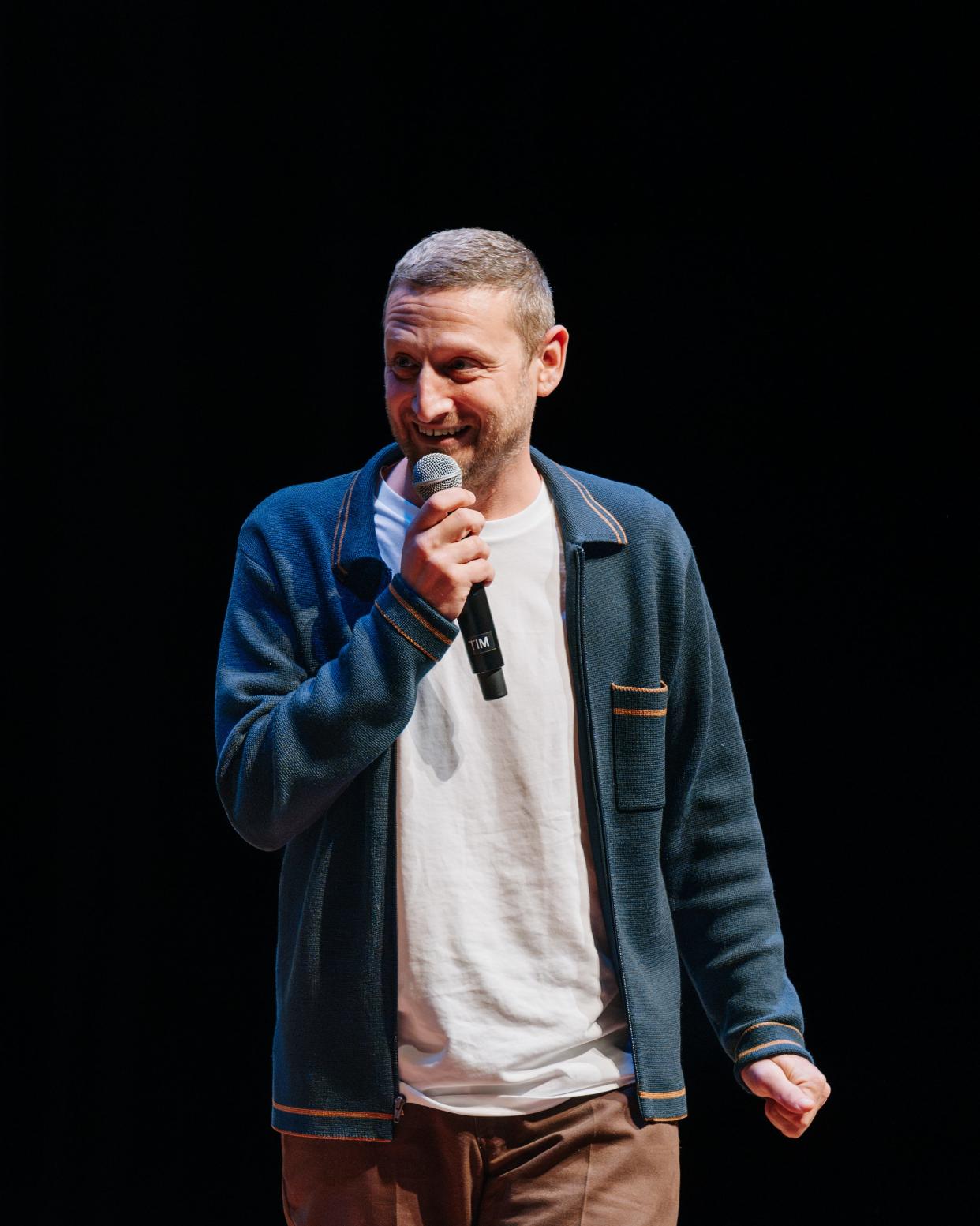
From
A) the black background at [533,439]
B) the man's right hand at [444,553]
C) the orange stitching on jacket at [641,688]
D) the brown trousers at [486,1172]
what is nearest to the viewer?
the man's right hand at [444,553]

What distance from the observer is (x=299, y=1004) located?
1.70 metres

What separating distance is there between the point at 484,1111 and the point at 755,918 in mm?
440

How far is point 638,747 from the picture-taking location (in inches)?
69.8

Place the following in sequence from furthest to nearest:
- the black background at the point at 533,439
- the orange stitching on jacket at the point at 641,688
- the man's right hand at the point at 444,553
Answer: the black background at the point at 533,439
the orange stitching on jacket at the point at 641,688
the man's right hand at the point at 444,553

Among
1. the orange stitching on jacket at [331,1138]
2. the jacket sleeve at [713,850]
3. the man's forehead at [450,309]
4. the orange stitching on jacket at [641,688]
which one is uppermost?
the man's forehead at [450,309]

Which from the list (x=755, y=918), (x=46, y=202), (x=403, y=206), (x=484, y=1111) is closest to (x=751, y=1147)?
(x=755, y=918)

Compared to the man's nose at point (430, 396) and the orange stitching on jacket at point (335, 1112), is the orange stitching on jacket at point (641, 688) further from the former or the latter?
the orange stitching on jacket at point (335, 1112)

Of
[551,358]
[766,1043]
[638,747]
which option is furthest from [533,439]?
[766,1043]

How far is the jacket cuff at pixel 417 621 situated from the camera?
1.58 m

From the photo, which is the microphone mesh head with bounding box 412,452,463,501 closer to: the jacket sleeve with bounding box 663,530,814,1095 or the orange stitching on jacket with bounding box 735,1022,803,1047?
the jacket sleeve with bounding box 663,530,814,1095

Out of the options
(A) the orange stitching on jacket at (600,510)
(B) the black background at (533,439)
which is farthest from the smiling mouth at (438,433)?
(B) the black background at (533,439)

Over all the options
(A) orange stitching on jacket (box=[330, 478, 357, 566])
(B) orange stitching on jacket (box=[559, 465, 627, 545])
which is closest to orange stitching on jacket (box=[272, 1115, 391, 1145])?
(A) orange stitching on jacket (box=[330, 478, 357, 566])

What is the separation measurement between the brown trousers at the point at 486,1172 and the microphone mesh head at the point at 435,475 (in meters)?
0.73

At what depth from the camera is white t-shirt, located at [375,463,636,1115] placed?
5.46 ft
